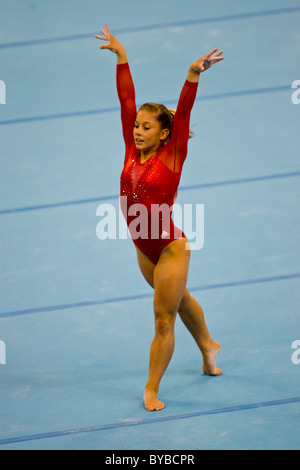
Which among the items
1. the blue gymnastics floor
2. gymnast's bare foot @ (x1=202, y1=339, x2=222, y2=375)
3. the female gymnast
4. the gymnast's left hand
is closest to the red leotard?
the female gymnast

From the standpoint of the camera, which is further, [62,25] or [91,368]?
[62,25]

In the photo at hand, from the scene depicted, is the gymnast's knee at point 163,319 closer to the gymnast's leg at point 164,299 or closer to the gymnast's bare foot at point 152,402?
the gymnast's leg at point 164,299

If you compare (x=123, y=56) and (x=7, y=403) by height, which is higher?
(x=123, y=56)

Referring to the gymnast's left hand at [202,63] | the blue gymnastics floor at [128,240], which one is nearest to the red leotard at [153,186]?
the gymnast's left hand at [202,63]

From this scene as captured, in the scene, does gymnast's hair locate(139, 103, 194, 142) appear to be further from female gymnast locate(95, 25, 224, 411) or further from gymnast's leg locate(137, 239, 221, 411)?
gymnast's leg locate(137, 239, 221, 411)

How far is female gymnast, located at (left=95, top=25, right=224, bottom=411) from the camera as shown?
10.2 ft

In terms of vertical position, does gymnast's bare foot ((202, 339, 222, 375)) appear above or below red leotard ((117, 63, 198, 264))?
below

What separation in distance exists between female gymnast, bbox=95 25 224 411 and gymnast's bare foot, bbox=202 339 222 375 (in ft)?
0.81

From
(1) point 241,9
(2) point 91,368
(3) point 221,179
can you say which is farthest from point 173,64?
(2) point 91,368

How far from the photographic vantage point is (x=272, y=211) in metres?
4.61

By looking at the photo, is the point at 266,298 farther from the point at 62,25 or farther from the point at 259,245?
the point at 62,25

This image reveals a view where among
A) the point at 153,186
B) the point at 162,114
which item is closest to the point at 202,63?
the point at 162,114

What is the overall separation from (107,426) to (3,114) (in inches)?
127
